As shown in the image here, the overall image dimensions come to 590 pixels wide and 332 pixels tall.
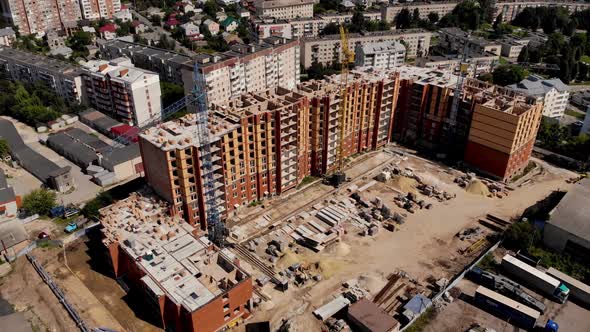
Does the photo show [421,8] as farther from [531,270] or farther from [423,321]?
[423,321]

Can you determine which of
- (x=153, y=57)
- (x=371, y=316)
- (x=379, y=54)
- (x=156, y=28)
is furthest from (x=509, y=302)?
(x=156, y=28)

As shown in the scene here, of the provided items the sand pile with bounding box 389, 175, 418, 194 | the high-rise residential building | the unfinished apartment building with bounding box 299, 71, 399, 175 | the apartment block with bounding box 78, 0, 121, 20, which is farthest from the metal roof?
the high-rise residential building

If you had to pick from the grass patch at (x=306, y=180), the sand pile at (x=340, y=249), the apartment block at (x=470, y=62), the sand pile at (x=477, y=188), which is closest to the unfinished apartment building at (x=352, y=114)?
the grass patch at (x=306, y=180)

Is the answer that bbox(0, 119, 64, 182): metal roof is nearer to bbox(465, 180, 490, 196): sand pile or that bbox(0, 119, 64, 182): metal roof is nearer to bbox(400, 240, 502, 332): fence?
bbox(400, 240, 502, 332): fence

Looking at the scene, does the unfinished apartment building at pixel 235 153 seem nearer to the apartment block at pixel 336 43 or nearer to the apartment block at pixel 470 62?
A: the apartment block at pixel 336 43

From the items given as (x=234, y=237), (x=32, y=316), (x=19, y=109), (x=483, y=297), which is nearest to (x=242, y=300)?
(x=234, y=237)
